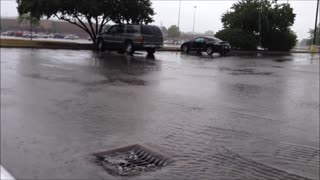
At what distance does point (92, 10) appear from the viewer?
2761cm

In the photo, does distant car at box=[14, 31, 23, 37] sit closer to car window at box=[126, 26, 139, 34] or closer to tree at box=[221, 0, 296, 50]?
car window at box=[126, 26, 139, 34]

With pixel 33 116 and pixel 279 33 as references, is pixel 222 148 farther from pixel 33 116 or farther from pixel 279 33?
pixel 279 33

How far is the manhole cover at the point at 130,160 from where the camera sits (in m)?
4.58

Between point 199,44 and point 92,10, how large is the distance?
913cm

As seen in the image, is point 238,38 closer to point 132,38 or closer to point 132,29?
point 132,29

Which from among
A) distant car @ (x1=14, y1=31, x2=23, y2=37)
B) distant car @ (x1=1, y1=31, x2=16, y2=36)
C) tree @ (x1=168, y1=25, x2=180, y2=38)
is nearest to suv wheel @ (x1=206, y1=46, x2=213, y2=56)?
distant car @ (x1=1, y1=31, x2=16, y2=36)

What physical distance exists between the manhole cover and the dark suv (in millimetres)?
19099

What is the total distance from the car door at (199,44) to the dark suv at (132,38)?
7560mm

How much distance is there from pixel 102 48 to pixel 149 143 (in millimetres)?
21849

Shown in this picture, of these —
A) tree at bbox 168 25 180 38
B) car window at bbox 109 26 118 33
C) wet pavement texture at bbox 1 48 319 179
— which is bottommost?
wet pavement texture at bbox 1 48 319 179

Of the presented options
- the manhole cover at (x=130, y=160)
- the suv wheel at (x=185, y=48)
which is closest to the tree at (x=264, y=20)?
the suv wheel at (x=185, y=48)

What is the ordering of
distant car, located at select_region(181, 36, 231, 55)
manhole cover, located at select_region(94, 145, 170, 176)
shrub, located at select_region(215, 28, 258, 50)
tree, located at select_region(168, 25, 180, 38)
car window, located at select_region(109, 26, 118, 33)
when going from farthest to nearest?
tree, located at select_region(168, 25, 180, 38), shrub, located at select_region(215, 28, 258, 50), distant car, located at select_region(181, 36, 231, 55), car window, located at select_region(109, 26, 118, 33), manhole cover, located at select_region(94, 145, 170, 176)

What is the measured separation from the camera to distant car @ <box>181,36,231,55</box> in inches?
1233

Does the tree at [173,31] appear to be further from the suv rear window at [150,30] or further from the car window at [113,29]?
the suv rear window at [150,30]
